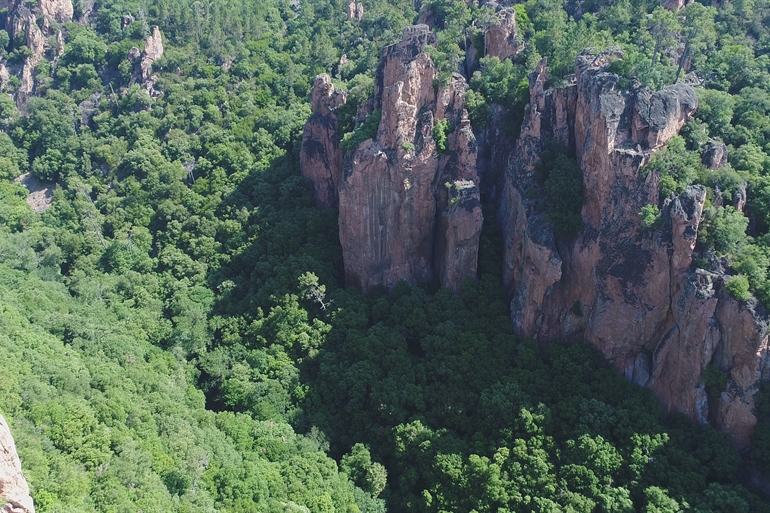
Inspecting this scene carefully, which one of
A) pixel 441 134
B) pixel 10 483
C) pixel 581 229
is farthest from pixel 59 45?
pixel 581 229

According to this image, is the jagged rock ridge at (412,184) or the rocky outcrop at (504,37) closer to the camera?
the jagged rock ridge at (412,184)

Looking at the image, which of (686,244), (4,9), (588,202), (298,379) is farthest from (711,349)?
(4,9)

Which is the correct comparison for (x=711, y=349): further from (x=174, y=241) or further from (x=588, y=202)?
(x=174, y=241)

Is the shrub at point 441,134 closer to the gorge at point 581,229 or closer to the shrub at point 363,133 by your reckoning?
the gorge at point 581,229

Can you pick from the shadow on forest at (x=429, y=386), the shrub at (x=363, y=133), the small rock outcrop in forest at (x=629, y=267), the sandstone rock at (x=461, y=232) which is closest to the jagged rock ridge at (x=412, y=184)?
the sandstone rock at (x=461, y=232)

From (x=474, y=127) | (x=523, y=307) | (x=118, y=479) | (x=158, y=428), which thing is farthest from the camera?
(x=474, y=127)

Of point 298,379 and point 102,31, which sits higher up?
point 102,31
